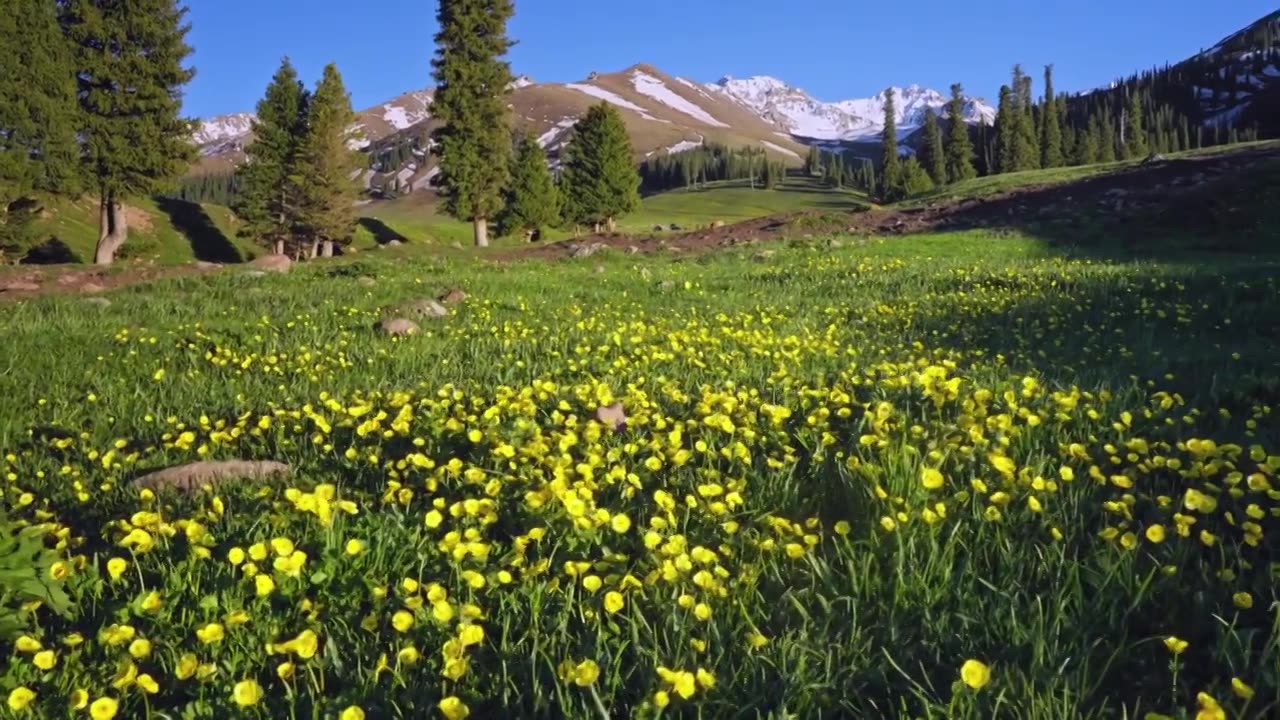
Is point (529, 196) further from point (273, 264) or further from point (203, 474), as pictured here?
point (203, 474)

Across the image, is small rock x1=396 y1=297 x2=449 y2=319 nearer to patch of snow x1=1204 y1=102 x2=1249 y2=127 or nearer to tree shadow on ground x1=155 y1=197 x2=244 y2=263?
tree shadow on ground x1=155 y1=197 x2=244 y2=263

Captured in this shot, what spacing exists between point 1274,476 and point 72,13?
128 ft

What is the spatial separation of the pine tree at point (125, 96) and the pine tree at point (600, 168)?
88.5 feet

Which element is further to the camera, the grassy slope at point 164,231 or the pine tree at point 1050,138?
the pine tree at point 1050,138

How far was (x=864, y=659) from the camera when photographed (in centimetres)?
226

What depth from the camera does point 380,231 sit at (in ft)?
219

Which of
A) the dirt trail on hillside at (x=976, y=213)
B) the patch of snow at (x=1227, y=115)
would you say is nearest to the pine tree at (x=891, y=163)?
the dirt trail on hillside at (x=976, y=213)

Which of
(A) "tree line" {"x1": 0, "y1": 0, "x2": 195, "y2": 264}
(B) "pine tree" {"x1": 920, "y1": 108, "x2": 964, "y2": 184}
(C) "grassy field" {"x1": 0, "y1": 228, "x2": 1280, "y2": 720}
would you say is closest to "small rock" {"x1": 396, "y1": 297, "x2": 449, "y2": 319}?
(C) "grassy field" {"x1": 0, "y1": 228, "x2": 1280, "y2": 720}

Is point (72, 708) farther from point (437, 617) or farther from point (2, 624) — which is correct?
point (437, 617)

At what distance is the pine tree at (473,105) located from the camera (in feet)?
120

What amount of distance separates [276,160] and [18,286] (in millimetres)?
36610

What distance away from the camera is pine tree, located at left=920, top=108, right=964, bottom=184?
8925 centimetres

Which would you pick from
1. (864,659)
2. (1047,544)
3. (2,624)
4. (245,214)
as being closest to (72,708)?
(2,624)

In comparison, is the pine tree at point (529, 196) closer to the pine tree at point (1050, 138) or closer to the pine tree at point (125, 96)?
the pine tree at point (125, 96)
